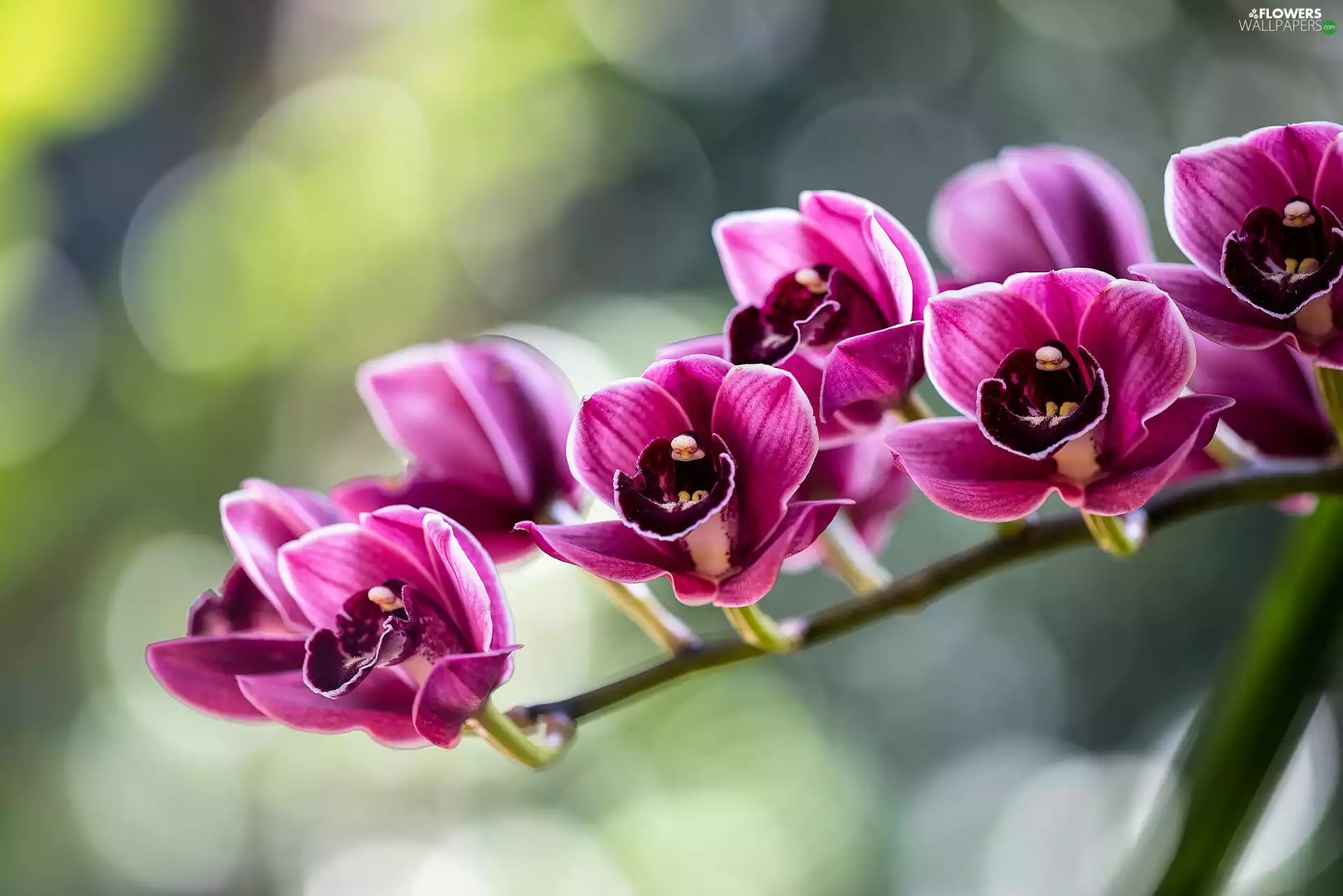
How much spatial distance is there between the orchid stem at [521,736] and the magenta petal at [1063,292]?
0.19 m

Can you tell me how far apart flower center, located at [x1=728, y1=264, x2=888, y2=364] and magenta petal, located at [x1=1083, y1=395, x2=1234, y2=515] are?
0.09m

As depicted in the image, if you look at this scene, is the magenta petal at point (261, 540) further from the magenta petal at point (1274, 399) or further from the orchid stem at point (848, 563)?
the magenta petal at point (1274, 399)

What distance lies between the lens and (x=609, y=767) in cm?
177

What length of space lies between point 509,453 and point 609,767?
1428mm

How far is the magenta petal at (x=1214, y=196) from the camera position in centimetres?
33

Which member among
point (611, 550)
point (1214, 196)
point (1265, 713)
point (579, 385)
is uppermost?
point (1214, 196)

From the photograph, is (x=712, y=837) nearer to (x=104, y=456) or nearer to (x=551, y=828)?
(x=551, y=828)

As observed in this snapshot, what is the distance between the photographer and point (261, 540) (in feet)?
1.20

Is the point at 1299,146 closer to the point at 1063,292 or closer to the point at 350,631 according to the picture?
the point at 1063,292

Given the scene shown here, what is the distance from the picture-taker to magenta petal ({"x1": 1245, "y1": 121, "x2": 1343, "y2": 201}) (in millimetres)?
318

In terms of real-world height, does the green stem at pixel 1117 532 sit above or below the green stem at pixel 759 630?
above

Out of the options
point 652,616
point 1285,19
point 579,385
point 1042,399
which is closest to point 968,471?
point 1042,399

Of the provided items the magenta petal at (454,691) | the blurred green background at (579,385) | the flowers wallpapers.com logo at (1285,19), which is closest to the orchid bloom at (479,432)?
the magenta petal at (454,691)

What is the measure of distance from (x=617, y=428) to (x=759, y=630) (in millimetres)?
82
